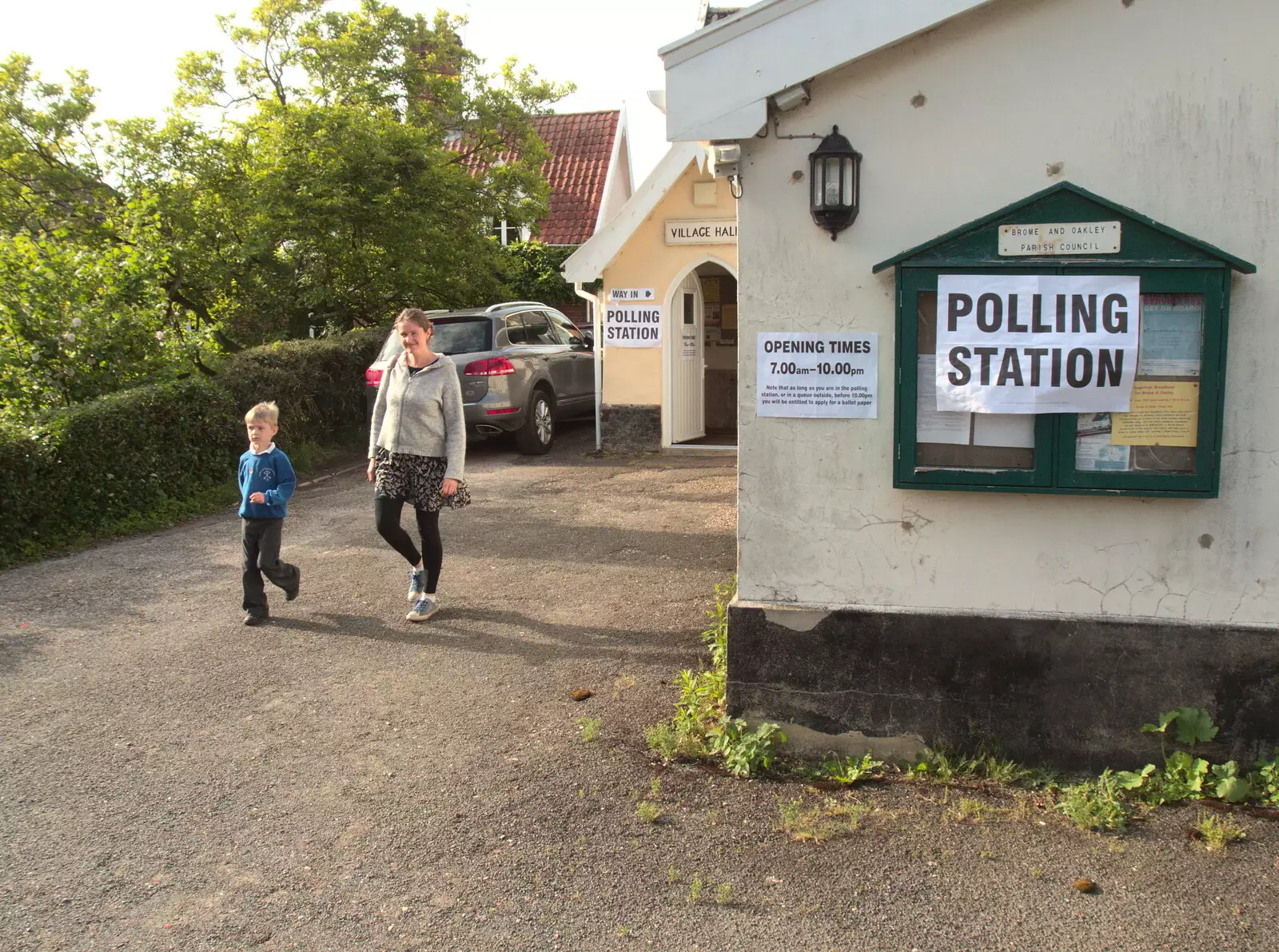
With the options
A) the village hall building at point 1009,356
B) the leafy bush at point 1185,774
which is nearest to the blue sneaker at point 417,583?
the village hall building at point 1009,356

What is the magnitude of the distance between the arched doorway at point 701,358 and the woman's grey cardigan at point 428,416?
582cm

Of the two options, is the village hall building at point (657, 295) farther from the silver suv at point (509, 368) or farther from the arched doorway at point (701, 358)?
the silver suv at point (509, 368)

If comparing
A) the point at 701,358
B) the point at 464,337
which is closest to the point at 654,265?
the point at 701,358

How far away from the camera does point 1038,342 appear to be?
4.42 metres

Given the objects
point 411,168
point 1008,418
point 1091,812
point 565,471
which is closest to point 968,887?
point 1091,812

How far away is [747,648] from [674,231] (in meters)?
8.48

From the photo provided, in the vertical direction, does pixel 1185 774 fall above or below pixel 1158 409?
below

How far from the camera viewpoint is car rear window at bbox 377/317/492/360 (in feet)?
42.1

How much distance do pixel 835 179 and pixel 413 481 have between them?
3228 mm

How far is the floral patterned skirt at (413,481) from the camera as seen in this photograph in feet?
21.3

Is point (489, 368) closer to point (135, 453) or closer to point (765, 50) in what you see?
point (135, 453)

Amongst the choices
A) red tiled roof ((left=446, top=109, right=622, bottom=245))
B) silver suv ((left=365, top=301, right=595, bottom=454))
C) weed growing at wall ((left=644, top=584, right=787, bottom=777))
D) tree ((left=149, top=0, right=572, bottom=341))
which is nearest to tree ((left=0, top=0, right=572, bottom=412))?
tree ((left=149, top=0, right=572, bottom=341))

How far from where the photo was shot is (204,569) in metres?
8.18

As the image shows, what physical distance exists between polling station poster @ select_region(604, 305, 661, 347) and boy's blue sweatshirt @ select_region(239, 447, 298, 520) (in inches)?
262
